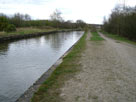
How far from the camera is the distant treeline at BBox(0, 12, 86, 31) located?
3854cm

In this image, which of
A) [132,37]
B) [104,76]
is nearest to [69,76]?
[104,76]

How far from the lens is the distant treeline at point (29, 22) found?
3854cm

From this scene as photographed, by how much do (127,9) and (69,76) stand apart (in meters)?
27.6

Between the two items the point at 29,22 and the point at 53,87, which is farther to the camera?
the point at 29,22

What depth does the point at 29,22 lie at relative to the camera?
74062 mm

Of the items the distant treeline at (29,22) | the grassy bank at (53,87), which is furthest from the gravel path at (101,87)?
the distant treeline at (29,22)

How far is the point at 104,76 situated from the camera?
615 centimetres

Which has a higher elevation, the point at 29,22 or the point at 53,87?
the point at 29,22

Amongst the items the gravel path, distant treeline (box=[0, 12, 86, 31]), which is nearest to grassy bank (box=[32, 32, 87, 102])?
the gravel path

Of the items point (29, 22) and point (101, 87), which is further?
point (29, 22)

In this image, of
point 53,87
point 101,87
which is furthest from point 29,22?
point 101,87

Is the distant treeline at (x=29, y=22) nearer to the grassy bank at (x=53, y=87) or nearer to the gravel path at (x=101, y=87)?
the grassy bank at (x=53, y=87)

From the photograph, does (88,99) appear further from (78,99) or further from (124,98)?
(124,98)

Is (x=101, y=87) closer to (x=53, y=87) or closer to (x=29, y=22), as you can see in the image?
(x=53, y=87)
